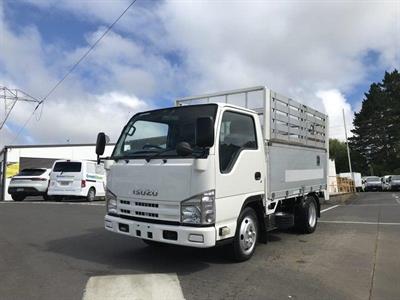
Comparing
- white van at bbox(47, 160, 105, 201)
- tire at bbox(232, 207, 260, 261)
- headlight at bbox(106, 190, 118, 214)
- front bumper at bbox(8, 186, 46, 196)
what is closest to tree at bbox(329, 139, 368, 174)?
front bumper at bbox(8, 186, 46, 196)

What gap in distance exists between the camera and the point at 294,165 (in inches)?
372

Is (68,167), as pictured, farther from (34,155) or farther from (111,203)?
(34,155)

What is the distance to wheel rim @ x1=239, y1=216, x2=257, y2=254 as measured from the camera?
7254 mm

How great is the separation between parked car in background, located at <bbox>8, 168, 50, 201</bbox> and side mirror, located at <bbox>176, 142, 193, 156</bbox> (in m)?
17.7

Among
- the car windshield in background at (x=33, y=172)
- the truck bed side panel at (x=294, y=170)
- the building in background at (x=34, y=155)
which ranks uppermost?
the building in background at (x=34, y=155)

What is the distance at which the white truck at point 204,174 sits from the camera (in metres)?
6.51

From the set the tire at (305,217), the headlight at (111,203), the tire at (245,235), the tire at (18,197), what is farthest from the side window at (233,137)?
the tire at (18,197)

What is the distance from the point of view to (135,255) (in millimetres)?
7914

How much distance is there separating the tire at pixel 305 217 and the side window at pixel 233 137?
2951mm

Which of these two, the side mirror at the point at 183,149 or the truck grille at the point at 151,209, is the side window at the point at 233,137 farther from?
the truck grille at the point at 151,209

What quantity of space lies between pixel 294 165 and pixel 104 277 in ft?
15.3

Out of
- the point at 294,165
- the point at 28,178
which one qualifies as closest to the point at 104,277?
the point at 294,165

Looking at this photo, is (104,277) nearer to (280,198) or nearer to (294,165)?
(280,198)

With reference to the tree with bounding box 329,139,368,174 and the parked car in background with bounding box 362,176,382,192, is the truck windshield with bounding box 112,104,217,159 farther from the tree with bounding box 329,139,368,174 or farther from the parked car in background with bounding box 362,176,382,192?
the tree with bounding box 329,139,368,174
